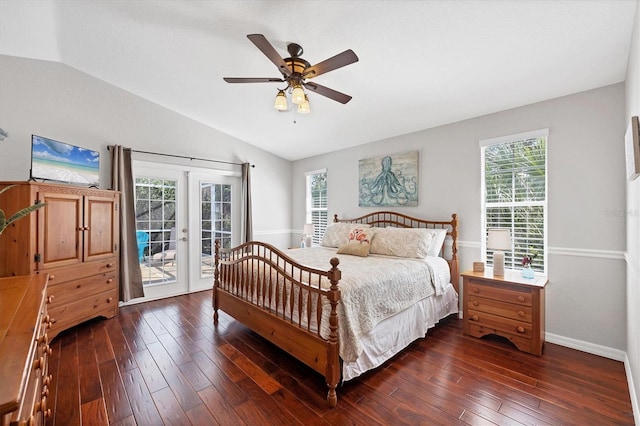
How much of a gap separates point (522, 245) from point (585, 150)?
1.11m

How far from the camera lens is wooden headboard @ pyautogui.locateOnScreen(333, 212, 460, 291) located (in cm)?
354

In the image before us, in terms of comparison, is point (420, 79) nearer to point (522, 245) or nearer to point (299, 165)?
point (522, 245)

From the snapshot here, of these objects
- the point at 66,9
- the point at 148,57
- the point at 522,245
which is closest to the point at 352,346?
the point at 522,245

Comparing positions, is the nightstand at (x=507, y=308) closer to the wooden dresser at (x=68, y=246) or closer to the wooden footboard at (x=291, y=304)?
the wooden footboard at (x=291, y=304)

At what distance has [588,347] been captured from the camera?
2.69 meters

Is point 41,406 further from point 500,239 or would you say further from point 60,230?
point 500,239

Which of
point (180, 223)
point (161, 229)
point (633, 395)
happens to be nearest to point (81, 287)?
point (161, 229)

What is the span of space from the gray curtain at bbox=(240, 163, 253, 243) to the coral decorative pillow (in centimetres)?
215

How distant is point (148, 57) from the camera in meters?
3.09

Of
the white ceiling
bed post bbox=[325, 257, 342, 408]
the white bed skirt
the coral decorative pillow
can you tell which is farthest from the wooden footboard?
the white ceiling

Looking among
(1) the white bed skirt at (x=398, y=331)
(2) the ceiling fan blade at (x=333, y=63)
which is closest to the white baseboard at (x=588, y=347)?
(1) the white bed skirt at (x=398, y=331)

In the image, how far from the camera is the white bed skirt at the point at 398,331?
7.25 ft

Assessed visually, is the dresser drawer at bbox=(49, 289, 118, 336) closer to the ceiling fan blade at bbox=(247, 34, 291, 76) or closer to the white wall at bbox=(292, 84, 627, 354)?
the ceiling fan blade at bbox=(247, 34, 291, 76)

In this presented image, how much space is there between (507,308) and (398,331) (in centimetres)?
116
